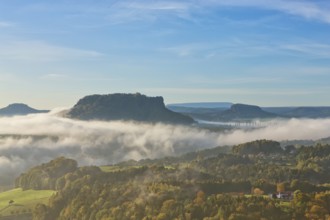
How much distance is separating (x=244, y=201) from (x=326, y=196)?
1267 inches

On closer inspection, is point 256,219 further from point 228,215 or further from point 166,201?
point 166,201

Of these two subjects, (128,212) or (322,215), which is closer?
(322,215)

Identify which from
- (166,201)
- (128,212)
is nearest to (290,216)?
(166,201)

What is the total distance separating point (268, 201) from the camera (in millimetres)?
180125

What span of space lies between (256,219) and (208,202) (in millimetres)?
23172

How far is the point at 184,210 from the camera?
608 feet

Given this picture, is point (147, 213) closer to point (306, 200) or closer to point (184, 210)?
point (184, 210)

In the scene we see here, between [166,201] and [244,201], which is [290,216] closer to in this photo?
[244,201]

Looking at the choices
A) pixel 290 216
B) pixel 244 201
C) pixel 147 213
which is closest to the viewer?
pixel 290 216

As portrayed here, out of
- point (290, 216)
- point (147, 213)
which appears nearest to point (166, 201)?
point (147, 213)

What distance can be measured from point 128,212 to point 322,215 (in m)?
73.7

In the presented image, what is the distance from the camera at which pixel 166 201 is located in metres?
197

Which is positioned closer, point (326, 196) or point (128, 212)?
point (326, 196)

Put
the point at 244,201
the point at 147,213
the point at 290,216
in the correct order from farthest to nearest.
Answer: the point at 147,213 → the point at 244,201 → the point at 290,216
